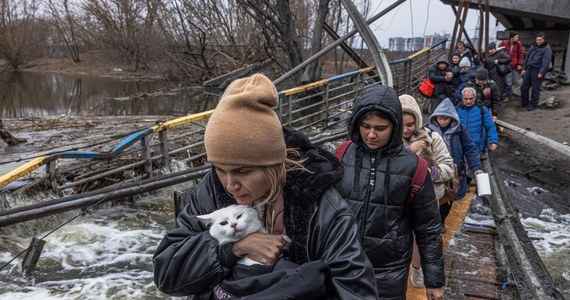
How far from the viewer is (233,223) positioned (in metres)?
1.30

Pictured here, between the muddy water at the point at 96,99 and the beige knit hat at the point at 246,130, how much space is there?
52.5 feet

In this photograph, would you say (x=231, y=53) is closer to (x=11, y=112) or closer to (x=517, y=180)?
(x=11, y=112)

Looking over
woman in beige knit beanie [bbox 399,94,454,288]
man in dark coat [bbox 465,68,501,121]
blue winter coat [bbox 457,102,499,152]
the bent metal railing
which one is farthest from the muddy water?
woman in beige knit beanie [bbox 399,94,454,288]

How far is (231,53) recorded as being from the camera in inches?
912

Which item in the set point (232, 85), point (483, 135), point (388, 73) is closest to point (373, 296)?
point (232, 85)

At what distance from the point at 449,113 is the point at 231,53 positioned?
803 inches

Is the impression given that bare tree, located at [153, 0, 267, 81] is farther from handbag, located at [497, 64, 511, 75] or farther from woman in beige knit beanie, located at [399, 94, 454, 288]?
woman in beige knit beanie, located at [399, 94, 454, 288]

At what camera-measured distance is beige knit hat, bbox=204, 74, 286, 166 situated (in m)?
1.29

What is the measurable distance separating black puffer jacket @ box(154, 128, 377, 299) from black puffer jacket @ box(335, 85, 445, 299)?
0.94 meters

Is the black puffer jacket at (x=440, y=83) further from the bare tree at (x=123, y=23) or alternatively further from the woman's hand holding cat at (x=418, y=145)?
the bare tree at (x=123, y=23)

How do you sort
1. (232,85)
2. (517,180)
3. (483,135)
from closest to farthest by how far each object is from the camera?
(232,85) → (483,135) → (517,180)

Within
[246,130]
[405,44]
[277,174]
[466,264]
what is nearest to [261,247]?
[277,174]

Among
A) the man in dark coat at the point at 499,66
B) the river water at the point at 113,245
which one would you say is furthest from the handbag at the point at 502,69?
the river water at the point at 113,245

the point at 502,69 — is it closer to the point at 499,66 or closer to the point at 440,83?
the point at 499,66
